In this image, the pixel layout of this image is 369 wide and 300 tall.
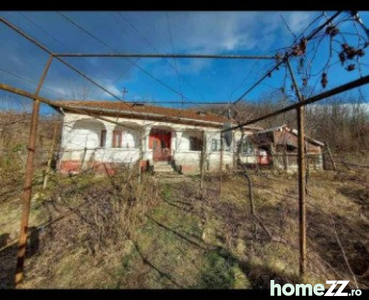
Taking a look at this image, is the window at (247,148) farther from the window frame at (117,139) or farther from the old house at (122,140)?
the window frame at (117,139)

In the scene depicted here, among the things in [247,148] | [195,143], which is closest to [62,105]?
[195,143]

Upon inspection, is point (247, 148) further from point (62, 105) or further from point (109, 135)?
point (62, 105)

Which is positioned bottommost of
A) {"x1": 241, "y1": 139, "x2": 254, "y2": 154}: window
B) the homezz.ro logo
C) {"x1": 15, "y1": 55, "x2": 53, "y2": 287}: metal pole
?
the homezz.ro logo

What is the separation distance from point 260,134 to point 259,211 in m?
13.8

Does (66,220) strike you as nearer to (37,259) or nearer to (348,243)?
(37,259)

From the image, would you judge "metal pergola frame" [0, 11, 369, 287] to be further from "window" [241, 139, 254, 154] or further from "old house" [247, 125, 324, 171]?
"window" [241, 139, 254, 154]

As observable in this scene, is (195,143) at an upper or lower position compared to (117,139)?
upper

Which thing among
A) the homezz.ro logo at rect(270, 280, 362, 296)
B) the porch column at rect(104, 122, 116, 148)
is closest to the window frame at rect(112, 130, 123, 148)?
the porch column at rect(104, 122, 116, 148)

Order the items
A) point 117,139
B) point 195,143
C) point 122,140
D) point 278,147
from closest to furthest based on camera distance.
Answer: point 117,139, point 122,140, point 195,143, point 278,147
